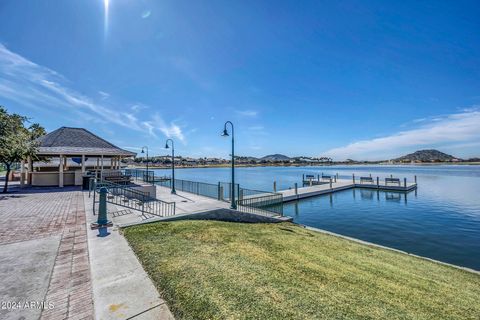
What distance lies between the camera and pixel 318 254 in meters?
6.20

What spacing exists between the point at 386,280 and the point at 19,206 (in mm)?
13967

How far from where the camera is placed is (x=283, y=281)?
4.02m

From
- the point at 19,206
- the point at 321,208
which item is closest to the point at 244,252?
the point at 19,206

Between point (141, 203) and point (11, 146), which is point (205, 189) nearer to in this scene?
point (141, 203)

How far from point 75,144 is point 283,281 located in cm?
2025

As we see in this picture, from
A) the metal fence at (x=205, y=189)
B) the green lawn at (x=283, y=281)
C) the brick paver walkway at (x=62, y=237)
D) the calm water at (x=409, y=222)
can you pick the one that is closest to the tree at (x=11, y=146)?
the brick paver walkway at (x=62, y=237)

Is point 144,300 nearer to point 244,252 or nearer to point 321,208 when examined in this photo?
point 244,252

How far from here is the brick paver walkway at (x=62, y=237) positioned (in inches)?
128

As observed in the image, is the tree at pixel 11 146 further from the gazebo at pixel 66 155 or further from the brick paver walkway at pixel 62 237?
the brick paver walkway at pixel 62 237

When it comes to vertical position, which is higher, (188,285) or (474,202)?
(188,285)

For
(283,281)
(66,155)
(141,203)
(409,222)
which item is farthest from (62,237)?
(409,222)

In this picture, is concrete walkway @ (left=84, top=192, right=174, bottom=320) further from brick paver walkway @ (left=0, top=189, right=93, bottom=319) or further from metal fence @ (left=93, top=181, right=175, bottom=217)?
metal fence @ (left=93, top=181, right=175, bottom=217)

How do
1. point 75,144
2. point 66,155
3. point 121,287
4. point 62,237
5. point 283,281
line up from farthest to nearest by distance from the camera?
1. point 75,144
2. point 66,155
3. point 62,237
4. point 283,281
5. point 121,287

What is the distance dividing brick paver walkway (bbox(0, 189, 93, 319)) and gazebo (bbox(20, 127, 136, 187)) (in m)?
5.64
